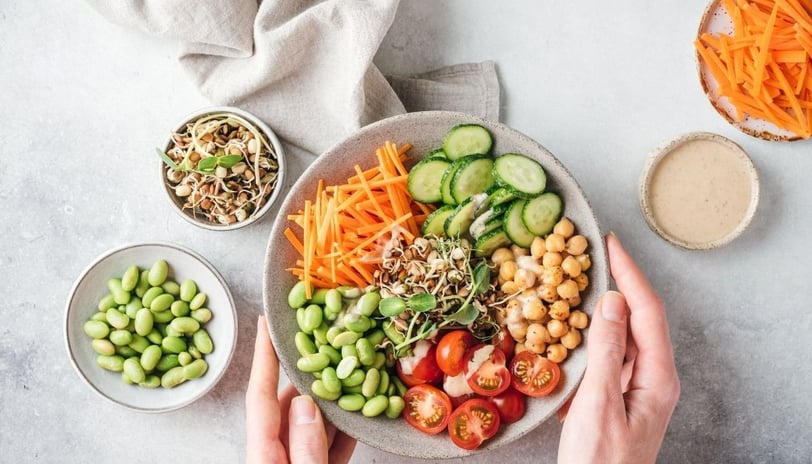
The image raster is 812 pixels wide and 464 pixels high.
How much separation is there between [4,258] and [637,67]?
2.67m

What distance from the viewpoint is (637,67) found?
9.36 ft

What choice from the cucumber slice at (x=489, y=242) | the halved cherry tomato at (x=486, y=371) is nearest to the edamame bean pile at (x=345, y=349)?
the halved cherry tomato at (x=486, y=371)

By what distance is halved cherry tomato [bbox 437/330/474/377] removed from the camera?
2371mm

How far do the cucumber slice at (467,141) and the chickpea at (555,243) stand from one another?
36 centimetres

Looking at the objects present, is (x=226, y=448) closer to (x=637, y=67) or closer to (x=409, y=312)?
(x=409, y=312)

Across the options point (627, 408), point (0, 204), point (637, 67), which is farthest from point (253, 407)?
point (637, 67)

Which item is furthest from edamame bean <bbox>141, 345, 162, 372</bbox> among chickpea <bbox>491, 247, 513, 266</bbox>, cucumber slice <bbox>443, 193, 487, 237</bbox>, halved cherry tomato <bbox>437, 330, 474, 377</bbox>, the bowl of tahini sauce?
the bowl of tahini sauce

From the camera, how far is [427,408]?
95.3 inches

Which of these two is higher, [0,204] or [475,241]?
[475,241]

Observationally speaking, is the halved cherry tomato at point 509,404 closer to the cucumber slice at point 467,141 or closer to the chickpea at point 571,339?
the chickpea at point 571,339

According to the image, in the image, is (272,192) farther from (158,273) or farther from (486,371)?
(486,371)

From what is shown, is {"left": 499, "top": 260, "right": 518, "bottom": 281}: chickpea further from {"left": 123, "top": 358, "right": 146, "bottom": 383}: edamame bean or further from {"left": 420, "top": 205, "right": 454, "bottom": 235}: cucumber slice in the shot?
{"left": 123, "top": 358, "right": 146, "bottom": 383}: edamame bean

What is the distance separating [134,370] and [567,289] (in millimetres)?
1591

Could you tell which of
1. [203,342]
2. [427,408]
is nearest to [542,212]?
[427,408]
